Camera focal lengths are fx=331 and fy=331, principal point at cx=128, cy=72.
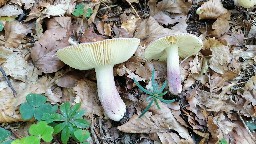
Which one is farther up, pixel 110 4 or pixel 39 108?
pixel 110 4

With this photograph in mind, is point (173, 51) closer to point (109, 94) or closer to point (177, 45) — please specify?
point (177, 45)

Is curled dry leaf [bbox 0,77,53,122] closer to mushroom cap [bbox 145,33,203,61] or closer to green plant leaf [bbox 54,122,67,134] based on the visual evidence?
green plant leaf [bbox 54,122,67,134]

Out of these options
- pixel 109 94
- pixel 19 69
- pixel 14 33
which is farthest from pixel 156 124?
pixel 14 33

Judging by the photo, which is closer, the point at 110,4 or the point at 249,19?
the point at 110,4

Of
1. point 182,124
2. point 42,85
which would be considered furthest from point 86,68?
point 182,124

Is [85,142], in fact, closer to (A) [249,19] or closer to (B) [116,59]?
(B) [116,59]

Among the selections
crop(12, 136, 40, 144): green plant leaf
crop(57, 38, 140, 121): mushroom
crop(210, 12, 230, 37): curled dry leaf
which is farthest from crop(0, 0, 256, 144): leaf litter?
crop(12, 136, 40, 144): green plant leaf
